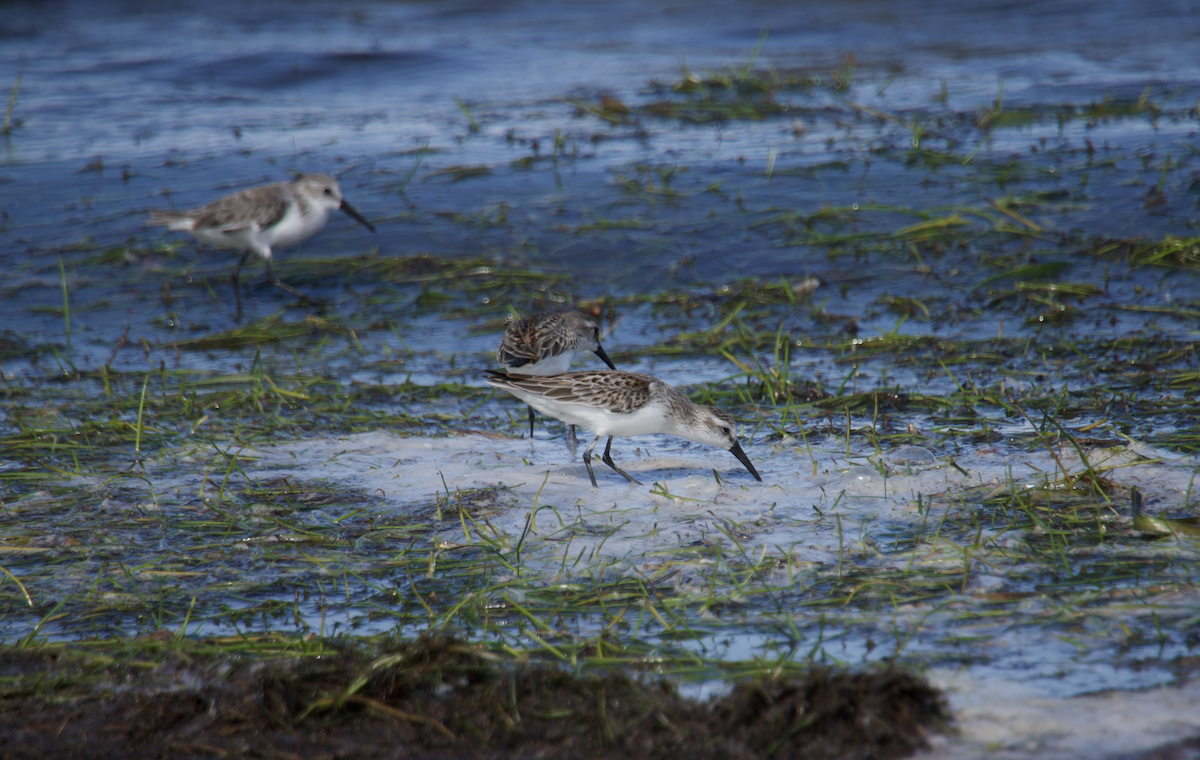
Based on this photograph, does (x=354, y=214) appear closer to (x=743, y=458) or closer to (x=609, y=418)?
(x=609, y=418)

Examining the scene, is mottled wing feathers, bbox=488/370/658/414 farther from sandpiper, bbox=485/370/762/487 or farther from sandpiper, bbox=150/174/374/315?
sandpiper, bbox=150/174/374/315

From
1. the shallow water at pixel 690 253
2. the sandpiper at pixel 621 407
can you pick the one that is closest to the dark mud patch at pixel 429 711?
the shallow water at pixel 690 253

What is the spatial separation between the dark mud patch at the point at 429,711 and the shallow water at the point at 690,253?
15.1 inches

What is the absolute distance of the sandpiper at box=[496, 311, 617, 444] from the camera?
21.5 ft

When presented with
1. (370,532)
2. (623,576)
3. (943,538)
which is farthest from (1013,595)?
(370,532)

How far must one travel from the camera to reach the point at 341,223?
10656 millimetres

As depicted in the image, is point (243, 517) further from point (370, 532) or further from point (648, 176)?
point (648, 176)

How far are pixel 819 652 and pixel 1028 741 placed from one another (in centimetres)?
74

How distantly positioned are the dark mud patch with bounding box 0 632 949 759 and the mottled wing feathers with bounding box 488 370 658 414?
218 cm

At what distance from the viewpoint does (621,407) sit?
5.65 meters

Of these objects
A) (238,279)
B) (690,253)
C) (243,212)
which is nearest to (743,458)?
(690,253)

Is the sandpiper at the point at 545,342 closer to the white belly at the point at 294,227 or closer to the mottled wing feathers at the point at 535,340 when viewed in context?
the mottled wing feathers at the point at 535,340

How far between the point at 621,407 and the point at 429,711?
2.47 m

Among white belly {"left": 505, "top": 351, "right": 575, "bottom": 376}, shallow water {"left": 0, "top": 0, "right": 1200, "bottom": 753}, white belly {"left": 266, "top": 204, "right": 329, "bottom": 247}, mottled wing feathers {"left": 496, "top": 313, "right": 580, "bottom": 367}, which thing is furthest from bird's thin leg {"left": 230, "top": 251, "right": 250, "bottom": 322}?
white belly {"left": 505, "top": 351, "right": 575, "bottom": 376}
